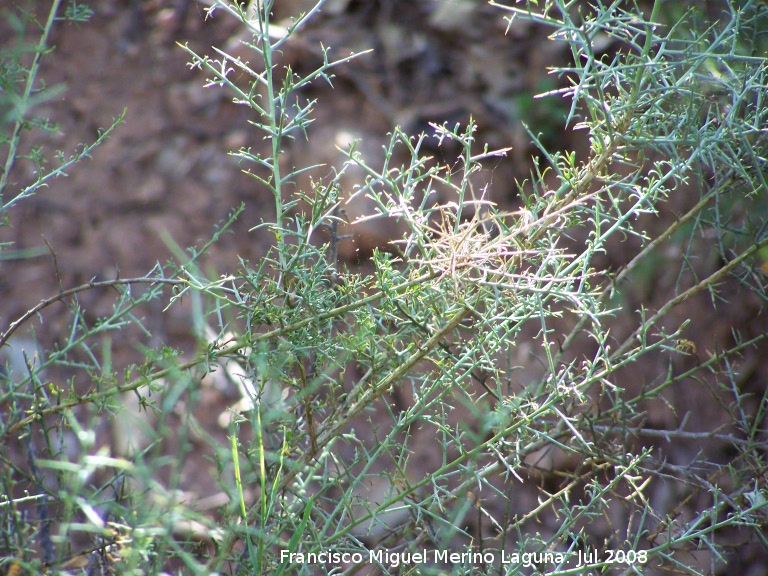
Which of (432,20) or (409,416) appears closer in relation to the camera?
(409,416)

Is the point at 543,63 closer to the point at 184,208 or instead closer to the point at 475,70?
the point at 475,70

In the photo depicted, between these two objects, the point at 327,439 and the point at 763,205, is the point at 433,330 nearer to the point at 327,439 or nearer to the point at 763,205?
the point at 327,439

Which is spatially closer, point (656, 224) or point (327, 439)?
point (327, 439)

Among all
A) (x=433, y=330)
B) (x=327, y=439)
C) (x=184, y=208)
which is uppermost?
(x=433, y=330)

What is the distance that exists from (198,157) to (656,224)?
1.29 meters

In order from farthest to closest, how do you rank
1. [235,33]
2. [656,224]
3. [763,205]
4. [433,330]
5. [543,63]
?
[543,63], [235,33], [656,224], [763,205], [433,330]

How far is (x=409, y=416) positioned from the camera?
58cm

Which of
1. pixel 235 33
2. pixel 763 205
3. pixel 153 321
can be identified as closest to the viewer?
pixel 763 205

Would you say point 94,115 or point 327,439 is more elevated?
point 327,439

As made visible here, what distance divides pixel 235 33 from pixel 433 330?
66.5 inches

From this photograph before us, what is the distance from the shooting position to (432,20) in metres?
2.23

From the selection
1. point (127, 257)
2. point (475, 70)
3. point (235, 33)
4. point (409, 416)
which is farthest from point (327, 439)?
point (475, 70)

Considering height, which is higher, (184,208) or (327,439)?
(327,439)

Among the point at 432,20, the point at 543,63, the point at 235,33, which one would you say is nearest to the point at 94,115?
the point at 235,33
